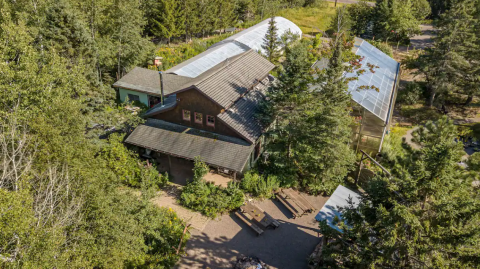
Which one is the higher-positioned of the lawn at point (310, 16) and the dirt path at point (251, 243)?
the lawn at point (310, 16)

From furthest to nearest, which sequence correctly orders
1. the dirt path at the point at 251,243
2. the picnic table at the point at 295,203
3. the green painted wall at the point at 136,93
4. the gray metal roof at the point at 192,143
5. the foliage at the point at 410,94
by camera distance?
the foliage at the point at 410,94, the green painted wall at the point at 136,93, the gray metal roof at the point at 192,143, the picnic table at the point at 295,203, the dirt path at the point at 251,243

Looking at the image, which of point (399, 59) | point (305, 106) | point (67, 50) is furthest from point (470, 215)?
point (399, 59)

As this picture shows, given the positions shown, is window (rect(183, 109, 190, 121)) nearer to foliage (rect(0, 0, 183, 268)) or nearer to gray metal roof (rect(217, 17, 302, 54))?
foliage (rect(0, 0, 183, 268))

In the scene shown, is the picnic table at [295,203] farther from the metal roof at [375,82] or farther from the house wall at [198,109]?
the metal roof at [375,82]

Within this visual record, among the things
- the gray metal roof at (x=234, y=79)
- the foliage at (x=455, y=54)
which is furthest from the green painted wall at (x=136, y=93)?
the foliage at (x=455, y=54)

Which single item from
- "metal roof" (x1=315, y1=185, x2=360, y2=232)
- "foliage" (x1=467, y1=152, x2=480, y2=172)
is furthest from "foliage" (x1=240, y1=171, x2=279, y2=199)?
"foliage" (x1=467, y1=152, x2=480, y2=172)

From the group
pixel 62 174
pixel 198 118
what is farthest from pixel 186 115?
pixel 62 174
